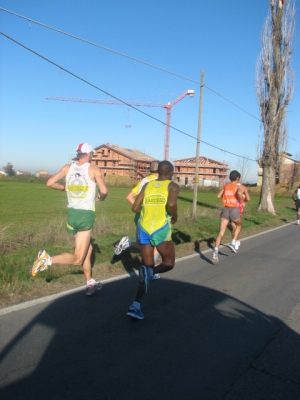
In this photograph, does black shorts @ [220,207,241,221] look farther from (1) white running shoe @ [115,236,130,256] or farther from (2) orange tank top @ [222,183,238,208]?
(1) white running shoe @ [115,236,130,256]

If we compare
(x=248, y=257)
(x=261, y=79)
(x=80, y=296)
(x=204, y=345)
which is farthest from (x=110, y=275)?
(x=261, y=79)

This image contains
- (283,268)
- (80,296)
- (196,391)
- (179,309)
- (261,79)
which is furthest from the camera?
(261,79)

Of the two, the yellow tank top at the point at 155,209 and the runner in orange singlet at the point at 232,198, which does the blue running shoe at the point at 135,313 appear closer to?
the yellow tank top at the point at 155,209

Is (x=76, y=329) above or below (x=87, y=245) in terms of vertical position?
below

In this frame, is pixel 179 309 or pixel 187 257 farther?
pixel 187 257

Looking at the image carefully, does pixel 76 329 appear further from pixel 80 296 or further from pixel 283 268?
pixel 283 268

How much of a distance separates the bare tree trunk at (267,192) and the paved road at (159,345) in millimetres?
19421

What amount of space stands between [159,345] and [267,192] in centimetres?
2285

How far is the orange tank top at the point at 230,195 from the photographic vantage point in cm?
938

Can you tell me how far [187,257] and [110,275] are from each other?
2700mm

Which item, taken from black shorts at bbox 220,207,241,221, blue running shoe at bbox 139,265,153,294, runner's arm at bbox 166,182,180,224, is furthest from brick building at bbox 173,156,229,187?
blue running shoe at bbox 139,265,153,294

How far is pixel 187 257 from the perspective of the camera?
9.58 metres

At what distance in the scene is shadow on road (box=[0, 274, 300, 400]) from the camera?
339 centimetres

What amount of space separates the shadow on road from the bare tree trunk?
20.8 m
